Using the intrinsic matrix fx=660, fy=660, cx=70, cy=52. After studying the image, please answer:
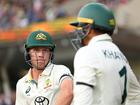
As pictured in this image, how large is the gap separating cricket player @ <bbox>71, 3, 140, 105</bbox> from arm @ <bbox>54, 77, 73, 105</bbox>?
565 mm

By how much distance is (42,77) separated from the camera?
633cm

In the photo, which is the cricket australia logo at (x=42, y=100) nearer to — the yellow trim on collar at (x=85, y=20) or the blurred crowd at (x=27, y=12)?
the yellow trim on collar at (x=85, y=20)

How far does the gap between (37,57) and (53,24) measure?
13370 mm

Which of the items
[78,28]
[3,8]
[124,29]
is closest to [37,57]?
[78,28]

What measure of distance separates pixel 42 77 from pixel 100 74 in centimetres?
137

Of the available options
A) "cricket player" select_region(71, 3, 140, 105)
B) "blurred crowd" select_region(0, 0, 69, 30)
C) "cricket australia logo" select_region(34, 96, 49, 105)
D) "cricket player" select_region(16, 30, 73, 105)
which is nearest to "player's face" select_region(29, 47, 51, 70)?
"cricket player" select_region(16, 30, 73, 105)

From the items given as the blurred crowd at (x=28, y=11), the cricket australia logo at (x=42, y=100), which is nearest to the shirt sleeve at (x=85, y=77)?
the cricket australia logo at (x=42, y=100)

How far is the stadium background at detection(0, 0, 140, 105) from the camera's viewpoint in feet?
64.1

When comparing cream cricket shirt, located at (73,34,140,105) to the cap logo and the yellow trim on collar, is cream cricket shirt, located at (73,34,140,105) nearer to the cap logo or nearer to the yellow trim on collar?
the yellow trim on collar

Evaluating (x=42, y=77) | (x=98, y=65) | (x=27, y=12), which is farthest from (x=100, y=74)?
(x=27, y=12)

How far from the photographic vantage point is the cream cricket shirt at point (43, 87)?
6188 millimetres

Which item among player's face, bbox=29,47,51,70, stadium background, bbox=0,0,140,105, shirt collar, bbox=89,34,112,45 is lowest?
stadium background, bbox=0,0,140,105

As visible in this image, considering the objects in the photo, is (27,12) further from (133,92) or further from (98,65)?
(98,65)

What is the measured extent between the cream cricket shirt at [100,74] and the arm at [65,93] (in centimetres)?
64
